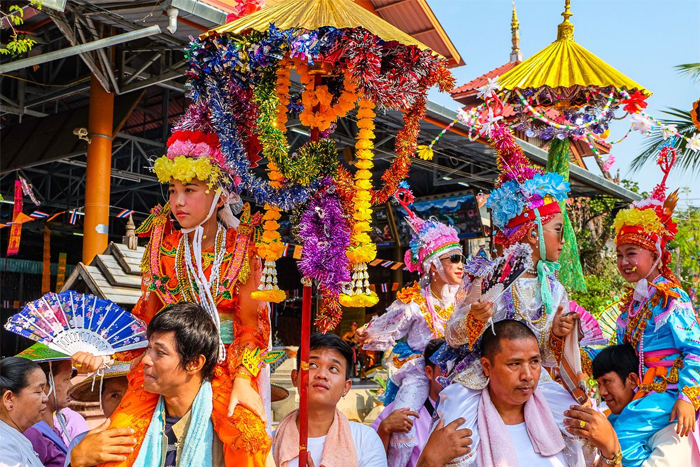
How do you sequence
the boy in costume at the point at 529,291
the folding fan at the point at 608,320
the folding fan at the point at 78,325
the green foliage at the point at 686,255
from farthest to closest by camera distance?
the green foliage at the point at 686,255 < the folding fan at the point at 608,320 < the boy in costume at the point at 529,291 < the folding fan at the point at 78,325

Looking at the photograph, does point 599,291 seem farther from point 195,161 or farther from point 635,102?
point 195,161

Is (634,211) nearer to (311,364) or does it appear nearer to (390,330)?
(390,330)

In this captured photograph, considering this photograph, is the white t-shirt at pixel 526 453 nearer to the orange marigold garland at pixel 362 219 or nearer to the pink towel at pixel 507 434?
the pink towel at pixel 507 434

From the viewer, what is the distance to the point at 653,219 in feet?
15.0

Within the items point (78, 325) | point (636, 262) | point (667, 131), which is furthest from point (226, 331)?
point (667, 131)

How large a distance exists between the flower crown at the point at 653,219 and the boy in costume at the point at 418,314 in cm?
116

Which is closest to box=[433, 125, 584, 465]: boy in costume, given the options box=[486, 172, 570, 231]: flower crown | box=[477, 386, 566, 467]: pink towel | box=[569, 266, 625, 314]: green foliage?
box=[486, 172, 570, 231]: flower crown

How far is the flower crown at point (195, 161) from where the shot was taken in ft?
11.7

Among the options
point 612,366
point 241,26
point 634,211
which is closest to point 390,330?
point 612,366

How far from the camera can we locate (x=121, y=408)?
2973 mm

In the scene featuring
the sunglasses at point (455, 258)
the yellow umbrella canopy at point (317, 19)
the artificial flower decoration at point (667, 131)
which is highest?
the yellow umbrella canopy at point (317, 19)

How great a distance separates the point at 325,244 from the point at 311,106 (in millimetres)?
737

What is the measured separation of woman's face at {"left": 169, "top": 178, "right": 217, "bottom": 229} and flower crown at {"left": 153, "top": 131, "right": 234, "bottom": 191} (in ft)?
0.12

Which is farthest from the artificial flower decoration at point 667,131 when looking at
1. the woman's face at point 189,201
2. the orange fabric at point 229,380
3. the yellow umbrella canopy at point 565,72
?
the woman's face at point 189,201
